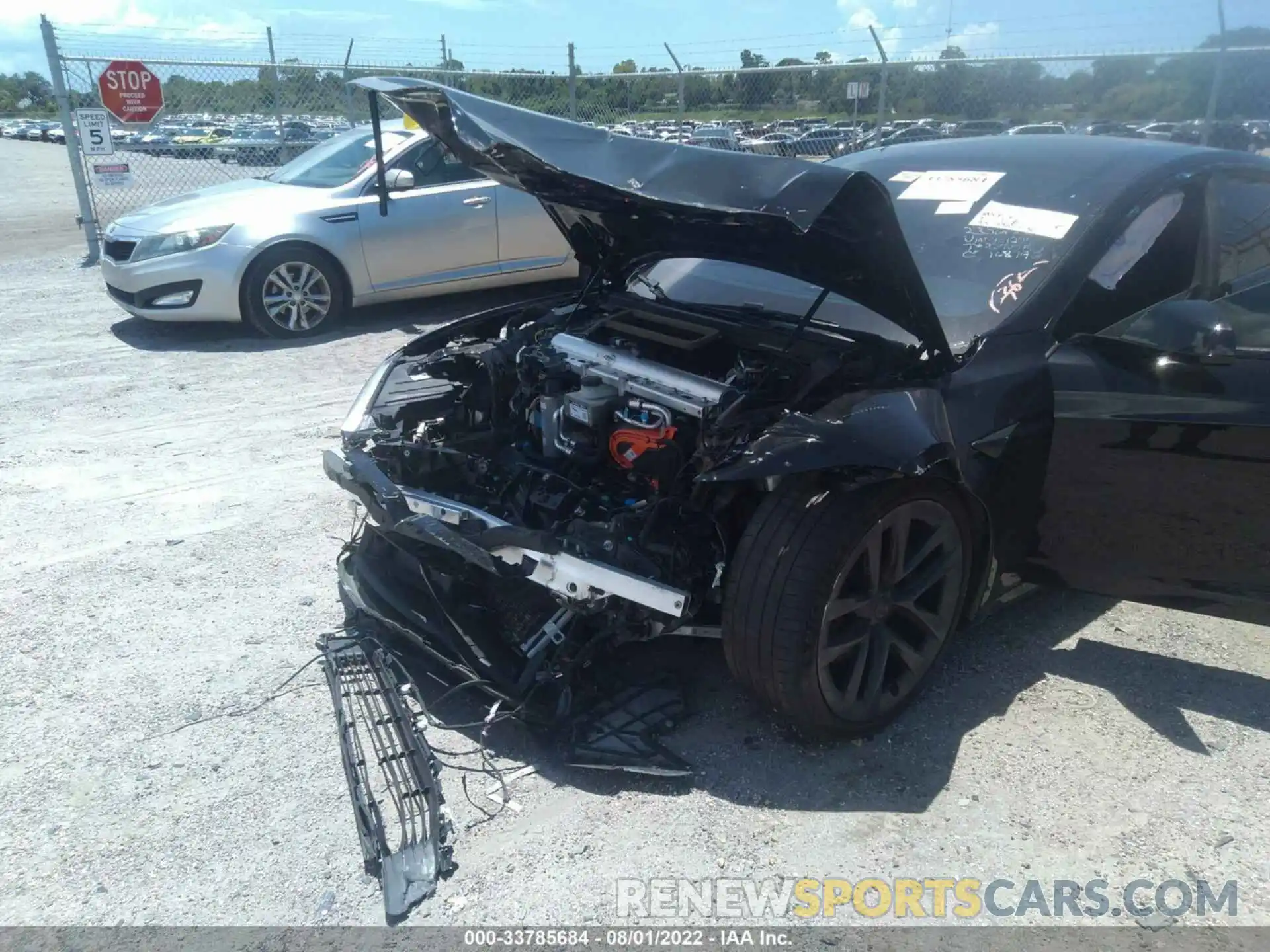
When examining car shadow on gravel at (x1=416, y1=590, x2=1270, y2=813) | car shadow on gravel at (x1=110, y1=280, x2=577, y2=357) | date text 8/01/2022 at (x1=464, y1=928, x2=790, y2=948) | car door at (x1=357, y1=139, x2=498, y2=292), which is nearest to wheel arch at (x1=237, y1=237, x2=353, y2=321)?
car door at (x1=357, y1=139, x2=498, y2=292)

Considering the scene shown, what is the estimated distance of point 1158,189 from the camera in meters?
3.41

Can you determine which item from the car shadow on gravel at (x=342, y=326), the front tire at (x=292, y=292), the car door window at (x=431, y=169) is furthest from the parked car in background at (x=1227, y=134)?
the front tire at (x=292, y=292)

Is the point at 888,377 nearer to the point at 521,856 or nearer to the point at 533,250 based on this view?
the point at 521,856

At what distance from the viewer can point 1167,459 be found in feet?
9.73

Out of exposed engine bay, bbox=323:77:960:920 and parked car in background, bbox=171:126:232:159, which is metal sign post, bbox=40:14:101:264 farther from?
exposed engine bay, bbox=323:77:960:920

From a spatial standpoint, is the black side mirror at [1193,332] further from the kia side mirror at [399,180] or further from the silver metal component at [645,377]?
the kia side mirror at [399,180]

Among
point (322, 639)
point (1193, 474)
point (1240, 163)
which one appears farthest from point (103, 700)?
point (1240, 163)

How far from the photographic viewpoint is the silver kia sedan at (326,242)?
749cm

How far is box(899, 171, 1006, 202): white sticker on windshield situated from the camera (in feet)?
11.9

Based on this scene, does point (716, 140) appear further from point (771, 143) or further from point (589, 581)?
point (589, 581)

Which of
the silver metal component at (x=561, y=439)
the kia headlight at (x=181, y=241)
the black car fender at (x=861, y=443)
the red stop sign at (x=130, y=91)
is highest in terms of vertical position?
the red stop sign at (x=130, y=91)

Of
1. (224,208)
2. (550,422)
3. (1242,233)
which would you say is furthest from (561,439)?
(224,208)

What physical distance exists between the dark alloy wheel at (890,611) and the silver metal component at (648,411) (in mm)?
763

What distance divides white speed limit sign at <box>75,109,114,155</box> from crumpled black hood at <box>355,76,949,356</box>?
8.57 meters
